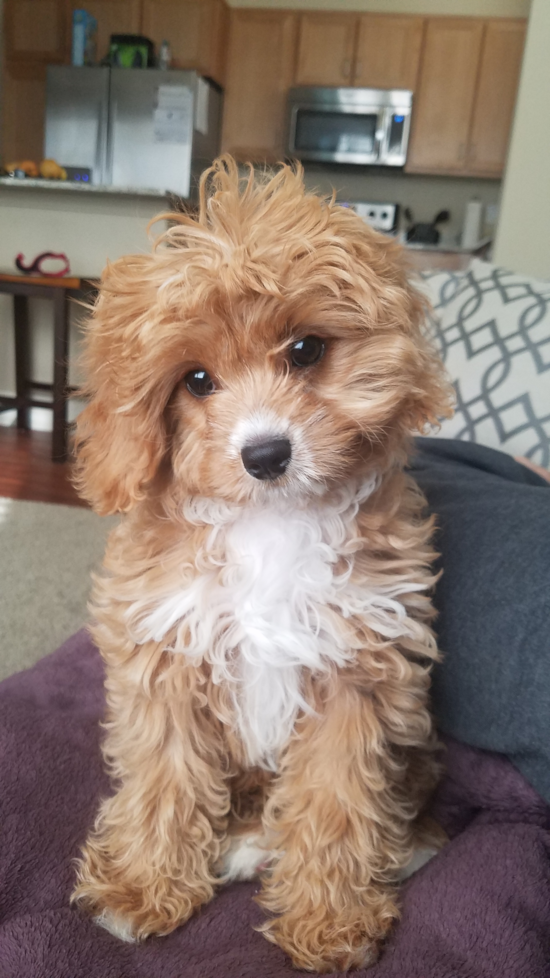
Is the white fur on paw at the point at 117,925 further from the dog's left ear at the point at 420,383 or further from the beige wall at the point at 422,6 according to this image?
the beige wall at the point at 422,6

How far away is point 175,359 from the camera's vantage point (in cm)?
79

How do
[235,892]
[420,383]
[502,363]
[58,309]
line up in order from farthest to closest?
[58,309], [502,363], [235,892], [420,383]

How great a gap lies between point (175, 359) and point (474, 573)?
54cm

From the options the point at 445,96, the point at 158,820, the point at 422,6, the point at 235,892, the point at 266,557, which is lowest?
the point at 235,892

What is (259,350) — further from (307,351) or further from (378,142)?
(378,142)

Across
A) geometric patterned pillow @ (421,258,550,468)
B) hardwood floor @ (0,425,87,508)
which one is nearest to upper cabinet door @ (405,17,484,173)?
hardwood floor @ (0,425,87,508)

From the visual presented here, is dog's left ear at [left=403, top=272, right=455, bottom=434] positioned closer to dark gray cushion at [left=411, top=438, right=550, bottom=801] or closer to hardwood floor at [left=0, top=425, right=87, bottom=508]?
dark gray cushion at [left=411, top=438, right=550, bottom=801]

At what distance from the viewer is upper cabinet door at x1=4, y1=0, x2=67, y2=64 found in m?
5.34

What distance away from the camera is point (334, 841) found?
2.88 ft

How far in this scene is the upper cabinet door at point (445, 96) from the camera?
5.24 m

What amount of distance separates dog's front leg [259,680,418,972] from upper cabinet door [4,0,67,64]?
592 centimetres

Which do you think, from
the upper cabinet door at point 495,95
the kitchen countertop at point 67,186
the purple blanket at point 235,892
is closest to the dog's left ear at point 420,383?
the purple blanket at point 235,892

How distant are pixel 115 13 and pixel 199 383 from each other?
575cm

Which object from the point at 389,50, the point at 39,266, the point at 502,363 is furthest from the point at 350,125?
the point at 502,363
